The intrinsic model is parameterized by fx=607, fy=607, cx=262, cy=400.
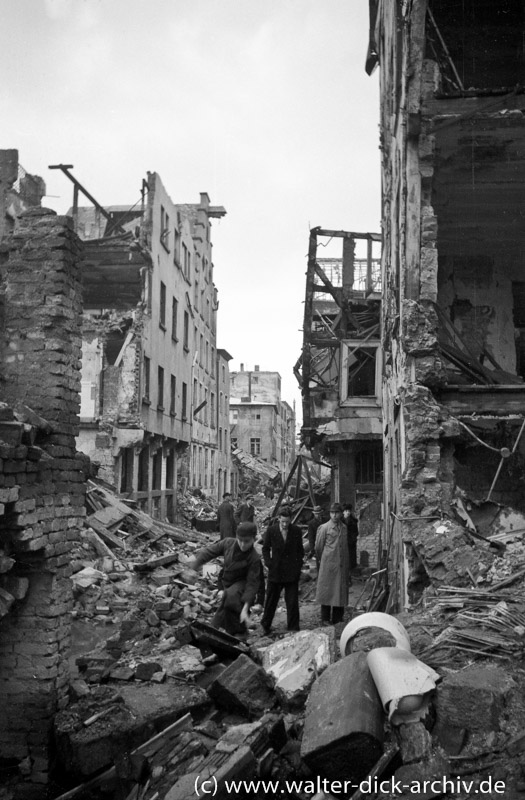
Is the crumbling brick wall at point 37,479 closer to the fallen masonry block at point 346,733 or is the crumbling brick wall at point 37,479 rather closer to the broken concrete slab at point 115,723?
the broken concrete slab at point 115,723

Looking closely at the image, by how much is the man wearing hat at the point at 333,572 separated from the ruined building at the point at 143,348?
8.71m

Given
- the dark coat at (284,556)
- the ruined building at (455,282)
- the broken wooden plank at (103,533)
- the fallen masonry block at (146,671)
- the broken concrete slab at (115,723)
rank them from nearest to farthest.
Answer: the broken concrete slab at (115,723) → the fallen masonry block at (146,671) → the dark coat at (284,556) → the ruined building at (455,282) → the broken wooden plank at (103,533)

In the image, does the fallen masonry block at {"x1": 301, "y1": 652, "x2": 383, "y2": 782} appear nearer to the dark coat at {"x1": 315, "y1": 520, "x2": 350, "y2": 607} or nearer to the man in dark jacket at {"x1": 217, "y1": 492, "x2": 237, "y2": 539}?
the dark coat at {"x1": 315, "y1": 520, "x2": 350, "y2": 607}

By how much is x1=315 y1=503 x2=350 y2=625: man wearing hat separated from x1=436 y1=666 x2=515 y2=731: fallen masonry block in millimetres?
5127

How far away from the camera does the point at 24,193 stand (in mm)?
18188

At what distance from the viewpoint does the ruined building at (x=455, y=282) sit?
908cm

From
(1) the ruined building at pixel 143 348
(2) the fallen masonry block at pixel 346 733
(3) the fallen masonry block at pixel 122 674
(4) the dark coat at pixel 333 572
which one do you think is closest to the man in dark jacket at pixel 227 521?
(1) the ruined building at pixel 143 348

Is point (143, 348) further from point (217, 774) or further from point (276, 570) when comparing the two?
point (217, 774)

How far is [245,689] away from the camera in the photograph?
215 inches

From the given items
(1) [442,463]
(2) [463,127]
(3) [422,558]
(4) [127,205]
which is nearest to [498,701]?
(3) [422,558]

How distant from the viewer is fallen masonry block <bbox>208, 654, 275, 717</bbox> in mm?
5398

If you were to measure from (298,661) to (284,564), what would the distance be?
314 cm

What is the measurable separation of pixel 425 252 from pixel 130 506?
12.7 m

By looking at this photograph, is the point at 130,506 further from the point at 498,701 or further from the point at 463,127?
the point at 498,701
